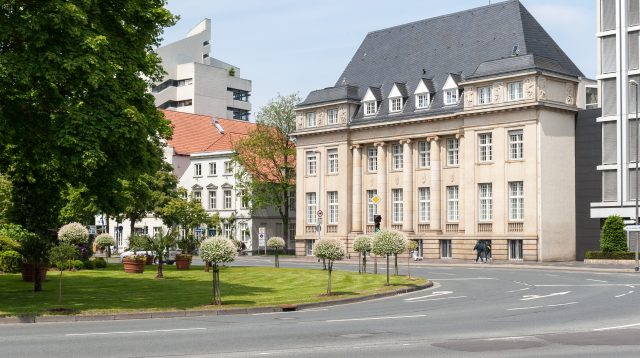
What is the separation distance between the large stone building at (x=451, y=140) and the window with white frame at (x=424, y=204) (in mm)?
100

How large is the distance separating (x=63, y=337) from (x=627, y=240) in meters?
52.2

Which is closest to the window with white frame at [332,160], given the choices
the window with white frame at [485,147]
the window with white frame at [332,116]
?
the window with white frame at [332,116]

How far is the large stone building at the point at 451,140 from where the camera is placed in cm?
6725

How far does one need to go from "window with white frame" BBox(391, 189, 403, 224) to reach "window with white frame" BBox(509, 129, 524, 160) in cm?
1275

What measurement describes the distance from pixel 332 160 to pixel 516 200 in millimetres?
20654

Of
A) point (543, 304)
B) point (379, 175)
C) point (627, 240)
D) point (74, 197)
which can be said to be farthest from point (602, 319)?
point (379, 175)

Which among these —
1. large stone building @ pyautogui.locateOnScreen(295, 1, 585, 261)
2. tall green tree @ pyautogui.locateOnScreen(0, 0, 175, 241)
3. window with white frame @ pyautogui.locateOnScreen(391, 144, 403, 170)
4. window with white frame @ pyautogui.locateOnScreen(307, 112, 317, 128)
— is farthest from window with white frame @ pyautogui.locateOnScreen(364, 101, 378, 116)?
tall green tree @ pyautogui.locateOnScreen(0, 0, 175, 241)

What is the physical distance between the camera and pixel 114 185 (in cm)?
2792

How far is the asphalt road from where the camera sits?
49.7 ft

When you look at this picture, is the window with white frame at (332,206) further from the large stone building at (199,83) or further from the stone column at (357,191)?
the large stone building at (199,83)

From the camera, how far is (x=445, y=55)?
3100 inches

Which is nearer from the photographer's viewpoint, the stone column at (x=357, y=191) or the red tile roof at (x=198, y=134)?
the stone column at (x=357, y=191)

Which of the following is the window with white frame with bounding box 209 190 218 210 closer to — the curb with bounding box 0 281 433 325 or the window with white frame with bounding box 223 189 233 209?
the window with white frame with bounding box 223 189 233 209

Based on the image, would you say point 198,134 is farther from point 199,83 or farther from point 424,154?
point 424,154
